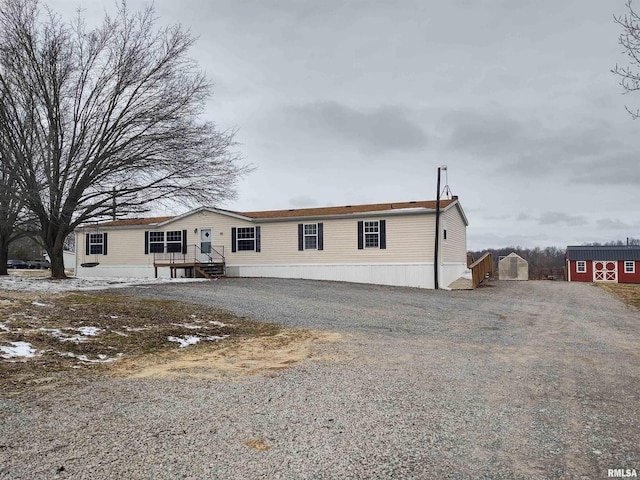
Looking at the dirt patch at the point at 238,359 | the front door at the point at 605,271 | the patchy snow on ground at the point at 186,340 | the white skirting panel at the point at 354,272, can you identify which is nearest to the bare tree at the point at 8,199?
the white skirting panel at the point at 354,272

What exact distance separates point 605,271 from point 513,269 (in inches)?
Result: 432

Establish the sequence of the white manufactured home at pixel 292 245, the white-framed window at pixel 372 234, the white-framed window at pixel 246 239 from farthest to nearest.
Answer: the white-framed window at pixel 246 239 < the white-framed window at pixel 372 234 < the white manufactured home at pixel 292 245

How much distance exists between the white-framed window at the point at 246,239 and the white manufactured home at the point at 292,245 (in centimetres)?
5

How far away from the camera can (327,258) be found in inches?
829

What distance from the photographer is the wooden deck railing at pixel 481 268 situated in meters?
20.8

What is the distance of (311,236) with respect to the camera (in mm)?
21344

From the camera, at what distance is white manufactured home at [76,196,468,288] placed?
19.6 meters

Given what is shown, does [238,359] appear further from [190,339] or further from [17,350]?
[17,350]

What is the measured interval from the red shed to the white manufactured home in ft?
58.1

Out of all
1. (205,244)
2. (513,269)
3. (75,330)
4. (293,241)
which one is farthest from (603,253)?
(75,330)

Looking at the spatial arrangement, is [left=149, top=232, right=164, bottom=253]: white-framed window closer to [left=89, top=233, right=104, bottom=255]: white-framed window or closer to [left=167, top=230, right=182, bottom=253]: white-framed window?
[left=167, top=230, right=182, bottom=253]: white-framed window

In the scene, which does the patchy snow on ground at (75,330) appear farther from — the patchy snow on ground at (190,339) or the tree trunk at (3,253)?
the tree trunk at (3,253)

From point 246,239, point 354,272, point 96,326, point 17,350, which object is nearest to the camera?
point 17,350

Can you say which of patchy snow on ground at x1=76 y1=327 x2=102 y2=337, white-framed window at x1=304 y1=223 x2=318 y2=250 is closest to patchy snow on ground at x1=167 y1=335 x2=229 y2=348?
patchy snow on ground at x1=76 y1=327 x2=102 y2=337
